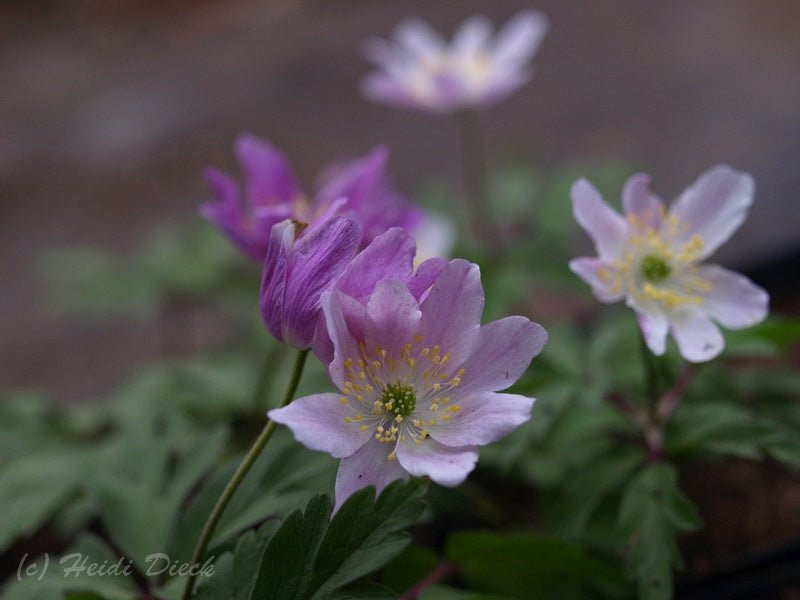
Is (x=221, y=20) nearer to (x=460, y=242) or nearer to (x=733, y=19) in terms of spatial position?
(x=733, y=19)

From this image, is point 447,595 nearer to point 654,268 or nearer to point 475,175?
point 654,268

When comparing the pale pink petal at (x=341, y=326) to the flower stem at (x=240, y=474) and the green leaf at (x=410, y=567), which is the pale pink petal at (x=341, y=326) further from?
the green leaf at (x=410, y=567)

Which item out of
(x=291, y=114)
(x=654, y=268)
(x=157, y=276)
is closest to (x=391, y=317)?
(x=654, y=268)

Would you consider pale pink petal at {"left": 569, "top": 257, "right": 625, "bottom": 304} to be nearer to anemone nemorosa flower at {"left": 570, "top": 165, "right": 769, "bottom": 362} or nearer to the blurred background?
anemone nemorosa flower at {"left": 570, "top": 165, "right": 769, "bottom": 362}

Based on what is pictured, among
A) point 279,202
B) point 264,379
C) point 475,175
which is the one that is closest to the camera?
point 279,202

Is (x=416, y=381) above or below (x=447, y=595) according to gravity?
above

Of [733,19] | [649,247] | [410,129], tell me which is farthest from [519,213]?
[733,19]

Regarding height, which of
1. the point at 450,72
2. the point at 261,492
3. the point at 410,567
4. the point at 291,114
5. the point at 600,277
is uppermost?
the point at 291,114

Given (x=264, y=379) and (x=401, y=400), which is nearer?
(x=401, y=400)
